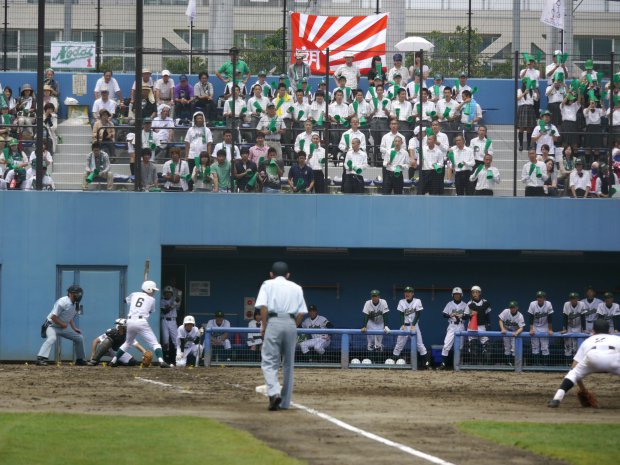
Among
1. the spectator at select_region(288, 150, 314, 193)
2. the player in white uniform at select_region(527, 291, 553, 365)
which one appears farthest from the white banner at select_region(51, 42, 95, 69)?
the player in white uniform at select_region(527, 291, 553, 365)

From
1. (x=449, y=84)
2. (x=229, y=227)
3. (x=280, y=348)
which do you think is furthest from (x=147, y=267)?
(x=280, y=348)

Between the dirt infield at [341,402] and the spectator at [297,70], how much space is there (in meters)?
8.47

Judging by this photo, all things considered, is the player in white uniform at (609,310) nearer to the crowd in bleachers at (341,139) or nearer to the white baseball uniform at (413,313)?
the crowd in bleachers at (341,139)

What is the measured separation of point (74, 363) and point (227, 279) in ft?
15.4

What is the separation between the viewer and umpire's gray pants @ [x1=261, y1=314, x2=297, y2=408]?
1475 centimetres

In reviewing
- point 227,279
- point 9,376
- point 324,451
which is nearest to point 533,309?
point 227,279

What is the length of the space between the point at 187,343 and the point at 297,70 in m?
7.77

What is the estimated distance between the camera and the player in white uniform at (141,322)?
2308 centimetres

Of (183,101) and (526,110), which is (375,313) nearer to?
(526,110)

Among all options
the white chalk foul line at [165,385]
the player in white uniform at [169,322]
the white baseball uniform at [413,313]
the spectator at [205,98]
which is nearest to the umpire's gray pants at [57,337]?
the player in white uniform at [169,322]

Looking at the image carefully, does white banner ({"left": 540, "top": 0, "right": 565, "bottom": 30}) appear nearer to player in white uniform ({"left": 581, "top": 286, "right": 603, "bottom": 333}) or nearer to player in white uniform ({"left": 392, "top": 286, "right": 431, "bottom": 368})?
player in white uniform ({"left": 581, "top": 286, "right": 603, "bottom": 333})

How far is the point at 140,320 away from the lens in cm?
2308

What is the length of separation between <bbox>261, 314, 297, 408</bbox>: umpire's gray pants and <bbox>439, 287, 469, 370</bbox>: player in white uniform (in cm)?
1116

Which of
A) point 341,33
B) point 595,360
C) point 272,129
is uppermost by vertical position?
point 341,33
